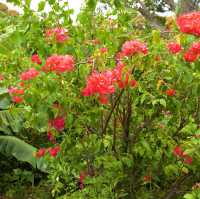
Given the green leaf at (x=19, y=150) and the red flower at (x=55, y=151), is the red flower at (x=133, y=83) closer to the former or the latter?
the red flower at (x=55, y=151)

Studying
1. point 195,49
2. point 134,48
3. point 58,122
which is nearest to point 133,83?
point 134,48

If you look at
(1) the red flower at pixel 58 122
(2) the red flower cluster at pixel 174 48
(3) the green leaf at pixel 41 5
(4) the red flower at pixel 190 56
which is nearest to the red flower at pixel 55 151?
(1) the red flower at pixel 58 122

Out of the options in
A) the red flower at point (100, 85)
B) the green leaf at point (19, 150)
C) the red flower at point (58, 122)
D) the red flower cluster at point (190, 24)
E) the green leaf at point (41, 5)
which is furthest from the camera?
the green leaf at point (19, 150)

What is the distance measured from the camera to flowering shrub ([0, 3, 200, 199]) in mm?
3670

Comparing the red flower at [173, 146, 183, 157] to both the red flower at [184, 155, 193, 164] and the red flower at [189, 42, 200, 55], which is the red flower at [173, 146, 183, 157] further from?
the red flower at [189, 42, 200, 55]

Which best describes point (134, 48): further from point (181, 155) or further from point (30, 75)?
point (181, 155)

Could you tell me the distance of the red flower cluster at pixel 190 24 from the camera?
12.0 ft

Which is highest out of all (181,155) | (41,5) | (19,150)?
(41,5)

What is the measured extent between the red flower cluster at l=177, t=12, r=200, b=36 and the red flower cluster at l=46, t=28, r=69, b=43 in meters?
1.01

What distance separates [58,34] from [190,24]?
114 cm

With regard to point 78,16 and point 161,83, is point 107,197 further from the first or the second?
point 78,16

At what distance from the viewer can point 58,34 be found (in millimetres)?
4184

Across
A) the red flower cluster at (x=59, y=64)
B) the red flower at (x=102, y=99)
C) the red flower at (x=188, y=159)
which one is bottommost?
the red flower at (x=188, y=159)

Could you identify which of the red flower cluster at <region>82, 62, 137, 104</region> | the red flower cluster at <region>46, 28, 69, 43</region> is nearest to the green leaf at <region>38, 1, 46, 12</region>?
the red flower cluster at <region>46, 28, 69, 43</region>
